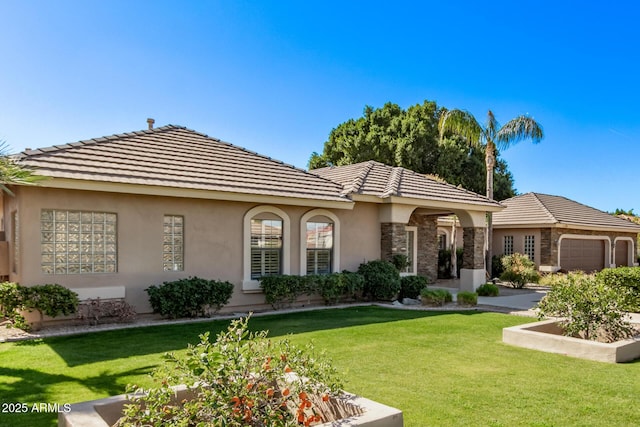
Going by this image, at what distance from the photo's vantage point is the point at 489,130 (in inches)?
965

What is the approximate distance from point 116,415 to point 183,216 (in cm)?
908

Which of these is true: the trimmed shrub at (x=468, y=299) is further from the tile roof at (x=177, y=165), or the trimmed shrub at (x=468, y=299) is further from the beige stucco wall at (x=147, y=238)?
the beige stucco wall at (x=147, y=238)

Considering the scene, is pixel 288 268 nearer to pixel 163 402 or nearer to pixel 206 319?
pixel 206 319

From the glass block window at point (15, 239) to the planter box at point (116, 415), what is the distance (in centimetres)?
834

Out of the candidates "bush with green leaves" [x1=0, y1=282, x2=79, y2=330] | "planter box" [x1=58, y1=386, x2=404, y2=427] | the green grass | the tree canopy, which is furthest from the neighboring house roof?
"planter box" [x1=58, y1=386, x2=404, y2=427]

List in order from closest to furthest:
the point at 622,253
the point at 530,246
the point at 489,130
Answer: the point at 489,130, the point at 530,246, the point at 622,253

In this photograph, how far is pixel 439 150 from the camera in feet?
120

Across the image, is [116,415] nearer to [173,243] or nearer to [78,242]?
[78,242]

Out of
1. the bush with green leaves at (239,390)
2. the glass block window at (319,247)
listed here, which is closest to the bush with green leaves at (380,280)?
the glass block window at (319,247)

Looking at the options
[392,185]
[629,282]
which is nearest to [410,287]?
[392,185]

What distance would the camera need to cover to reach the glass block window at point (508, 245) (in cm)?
2830

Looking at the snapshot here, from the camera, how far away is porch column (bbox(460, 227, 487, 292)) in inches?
761

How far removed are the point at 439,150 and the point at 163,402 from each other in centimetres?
3550

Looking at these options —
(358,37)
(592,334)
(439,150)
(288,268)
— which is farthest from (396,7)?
(439,150)
